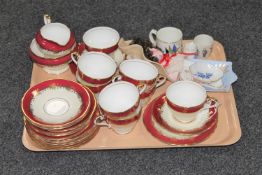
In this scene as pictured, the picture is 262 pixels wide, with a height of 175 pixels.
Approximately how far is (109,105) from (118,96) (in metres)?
0.03

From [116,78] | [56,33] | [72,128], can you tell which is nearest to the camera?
[72,128]

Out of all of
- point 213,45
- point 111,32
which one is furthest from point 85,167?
point 213,45

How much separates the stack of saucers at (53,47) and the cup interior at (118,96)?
0.22 meters

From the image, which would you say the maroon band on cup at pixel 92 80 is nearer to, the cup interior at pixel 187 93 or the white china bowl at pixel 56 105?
the white china bowl at pixel 56 105

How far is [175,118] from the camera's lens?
1182 mm

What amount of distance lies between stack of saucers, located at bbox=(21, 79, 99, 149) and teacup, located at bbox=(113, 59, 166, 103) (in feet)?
0.37

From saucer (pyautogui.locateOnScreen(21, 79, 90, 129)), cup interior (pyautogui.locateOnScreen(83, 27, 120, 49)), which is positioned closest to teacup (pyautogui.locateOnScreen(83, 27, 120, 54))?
cup interior (pyautogui.locateOnScreen(83, 27, 120, 49))

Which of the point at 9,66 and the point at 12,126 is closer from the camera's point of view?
the point at 12,126

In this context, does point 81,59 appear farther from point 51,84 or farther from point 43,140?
point 43,140

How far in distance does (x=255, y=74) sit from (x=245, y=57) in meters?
0.09

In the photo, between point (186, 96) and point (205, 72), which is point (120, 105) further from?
point (205, 72)

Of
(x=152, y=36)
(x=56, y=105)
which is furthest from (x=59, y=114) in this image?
(x=152, y=36)

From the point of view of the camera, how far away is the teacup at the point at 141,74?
3.94ft

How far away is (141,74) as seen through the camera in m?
1.23
